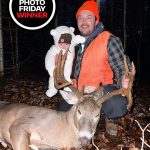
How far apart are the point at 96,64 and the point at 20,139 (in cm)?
184

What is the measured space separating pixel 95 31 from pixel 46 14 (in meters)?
6.55

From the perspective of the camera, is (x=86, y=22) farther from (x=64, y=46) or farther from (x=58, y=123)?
(x=58, y=123)

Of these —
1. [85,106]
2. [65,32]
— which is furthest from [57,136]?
[65,32]

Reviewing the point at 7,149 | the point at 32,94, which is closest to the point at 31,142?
the point at 7,149

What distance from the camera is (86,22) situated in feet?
19.5

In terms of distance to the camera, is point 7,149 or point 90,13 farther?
point 90,13

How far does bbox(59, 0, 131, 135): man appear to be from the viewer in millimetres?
5582

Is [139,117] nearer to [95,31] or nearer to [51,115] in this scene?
[95,31]

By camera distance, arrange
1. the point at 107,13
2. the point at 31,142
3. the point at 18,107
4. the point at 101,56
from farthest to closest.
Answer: the point at 107,13
the point at 101,56
the point at 18,107
the point at 31,142

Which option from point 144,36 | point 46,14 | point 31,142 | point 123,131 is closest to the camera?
point 31,142

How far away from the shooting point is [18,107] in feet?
17.0

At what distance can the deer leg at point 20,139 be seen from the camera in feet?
14.9

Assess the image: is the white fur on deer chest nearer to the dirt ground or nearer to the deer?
the deer

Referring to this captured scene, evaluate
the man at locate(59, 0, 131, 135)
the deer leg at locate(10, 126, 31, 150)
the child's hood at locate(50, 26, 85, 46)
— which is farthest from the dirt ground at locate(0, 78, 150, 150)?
the child's hood at locate(50, 26, 85, 46)
